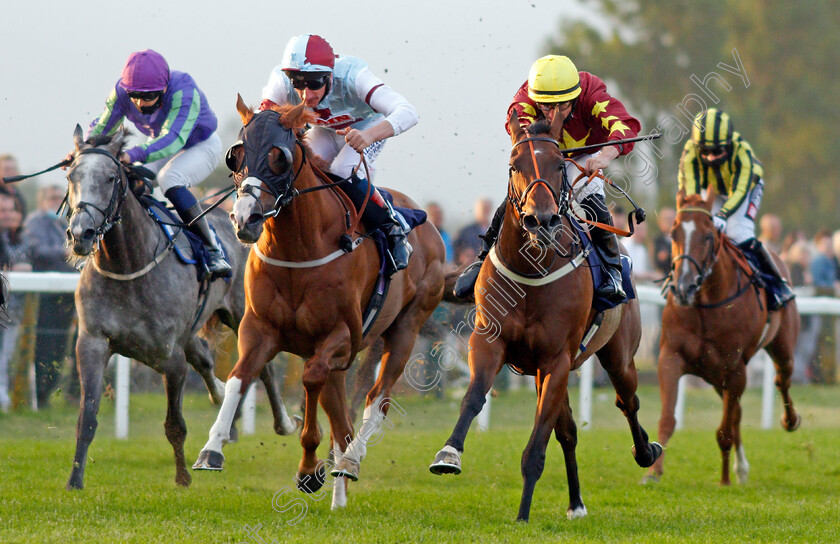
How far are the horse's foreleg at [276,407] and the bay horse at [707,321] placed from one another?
8.31ft

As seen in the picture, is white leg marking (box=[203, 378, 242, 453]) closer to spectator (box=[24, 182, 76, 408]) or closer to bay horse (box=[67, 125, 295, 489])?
A: bay horse (box=[67, 125, 295, 489])

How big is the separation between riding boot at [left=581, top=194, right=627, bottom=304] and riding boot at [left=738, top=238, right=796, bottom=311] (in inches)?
111

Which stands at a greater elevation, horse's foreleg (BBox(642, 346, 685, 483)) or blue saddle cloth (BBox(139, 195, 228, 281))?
blue saddle cloth (BBox(139, 195, 228, 281))

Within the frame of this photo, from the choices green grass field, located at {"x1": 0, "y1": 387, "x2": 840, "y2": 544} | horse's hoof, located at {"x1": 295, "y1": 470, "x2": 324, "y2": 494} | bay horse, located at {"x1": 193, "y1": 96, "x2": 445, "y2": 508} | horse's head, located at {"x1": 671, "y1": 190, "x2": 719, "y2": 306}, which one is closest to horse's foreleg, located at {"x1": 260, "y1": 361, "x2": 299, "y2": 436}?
green grass field, located at {"x1": 0, "y1": 387, "x2": 840, "y2": 544}

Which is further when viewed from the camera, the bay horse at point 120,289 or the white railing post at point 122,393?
the white railing post at point 122,393

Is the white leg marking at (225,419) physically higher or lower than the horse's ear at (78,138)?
lower

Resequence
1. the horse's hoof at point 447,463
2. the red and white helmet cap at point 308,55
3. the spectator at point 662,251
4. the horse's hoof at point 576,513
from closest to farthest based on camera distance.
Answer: the horse's hoof at point 447,463 < the red and white helmet cap at point 308,55 < the horse's hoof at point 576,513 < the spectator at point 662,251

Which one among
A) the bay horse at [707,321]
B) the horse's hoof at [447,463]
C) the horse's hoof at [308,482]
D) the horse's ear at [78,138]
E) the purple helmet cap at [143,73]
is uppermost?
the purple helmet cap at [143,73]

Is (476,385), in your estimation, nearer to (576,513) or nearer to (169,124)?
(576,513)

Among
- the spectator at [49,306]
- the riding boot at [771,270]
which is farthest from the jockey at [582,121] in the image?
the spectator at [49,306]

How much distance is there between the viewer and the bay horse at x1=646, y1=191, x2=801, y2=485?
290 inches

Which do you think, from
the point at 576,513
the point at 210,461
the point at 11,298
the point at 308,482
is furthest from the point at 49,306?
the point at 576,513

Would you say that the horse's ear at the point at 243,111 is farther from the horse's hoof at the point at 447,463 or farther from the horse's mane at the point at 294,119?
the horse's hoof at the point at 447,463

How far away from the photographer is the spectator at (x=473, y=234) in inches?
368
